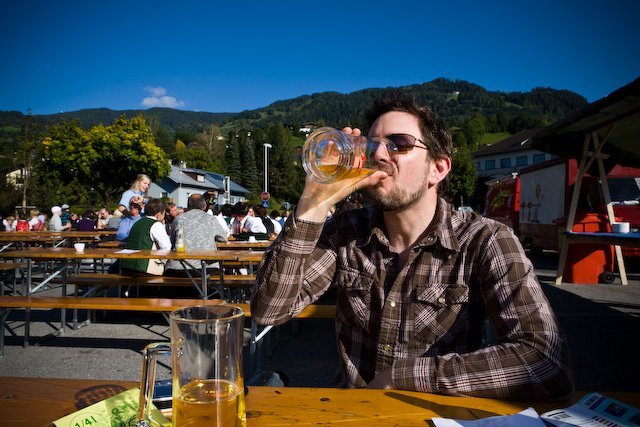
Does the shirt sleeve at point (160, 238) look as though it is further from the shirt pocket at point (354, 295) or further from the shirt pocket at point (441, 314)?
the shirt pocket at point (441, 314)

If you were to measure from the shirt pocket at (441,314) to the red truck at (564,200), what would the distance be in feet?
27.6

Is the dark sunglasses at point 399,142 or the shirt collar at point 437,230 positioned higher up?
the dark sunglasses at point 399,142

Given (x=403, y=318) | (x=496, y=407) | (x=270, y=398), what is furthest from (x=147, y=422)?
(x=403, y=318)

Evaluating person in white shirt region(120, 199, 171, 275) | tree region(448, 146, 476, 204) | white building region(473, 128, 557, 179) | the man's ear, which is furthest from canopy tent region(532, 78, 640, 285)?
white building region(473, 128, 557, 179)

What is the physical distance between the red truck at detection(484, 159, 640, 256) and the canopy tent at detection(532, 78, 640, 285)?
1216mm

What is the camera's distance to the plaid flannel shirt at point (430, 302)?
1.29 m

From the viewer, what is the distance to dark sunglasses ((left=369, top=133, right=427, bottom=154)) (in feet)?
5.97

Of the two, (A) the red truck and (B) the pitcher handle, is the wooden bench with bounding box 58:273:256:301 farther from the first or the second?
(A) the red truck

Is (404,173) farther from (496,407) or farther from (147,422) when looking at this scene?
(147,422)

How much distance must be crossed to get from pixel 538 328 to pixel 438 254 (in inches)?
17.9

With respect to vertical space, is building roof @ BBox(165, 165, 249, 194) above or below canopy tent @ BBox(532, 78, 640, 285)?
above

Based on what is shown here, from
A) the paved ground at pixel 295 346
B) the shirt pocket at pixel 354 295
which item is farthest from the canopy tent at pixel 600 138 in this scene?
the shirt pocket at pixel 354 295

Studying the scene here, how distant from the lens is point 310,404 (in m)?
1.11

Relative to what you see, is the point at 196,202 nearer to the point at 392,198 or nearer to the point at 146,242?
the point at 146,242
